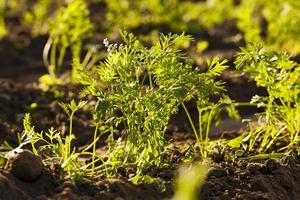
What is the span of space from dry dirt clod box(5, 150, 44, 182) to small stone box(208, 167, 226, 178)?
0.91 m

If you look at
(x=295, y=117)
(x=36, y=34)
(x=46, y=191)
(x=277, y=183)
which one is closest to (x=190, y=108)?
(x=295, y=117)

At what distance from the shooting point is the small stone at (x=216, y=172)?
365cm

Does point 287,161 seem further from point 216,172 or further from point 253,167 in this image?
point 216,172

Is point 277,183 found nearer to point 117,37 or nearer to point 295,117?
point 295,117

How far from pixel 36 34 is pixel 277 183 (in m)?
4.68

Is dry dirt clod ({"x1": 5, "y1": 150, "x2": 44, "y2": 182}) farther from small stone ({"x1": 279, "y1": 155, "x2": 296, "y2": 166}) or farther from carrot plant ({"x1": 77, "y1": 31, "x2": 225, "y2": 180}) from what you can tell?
small stone ({"x1": 279, "y1": 155, "x2": 296, "y2": 166})

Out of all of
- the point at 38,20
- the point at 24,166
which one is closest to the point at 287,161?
the point at 24,166

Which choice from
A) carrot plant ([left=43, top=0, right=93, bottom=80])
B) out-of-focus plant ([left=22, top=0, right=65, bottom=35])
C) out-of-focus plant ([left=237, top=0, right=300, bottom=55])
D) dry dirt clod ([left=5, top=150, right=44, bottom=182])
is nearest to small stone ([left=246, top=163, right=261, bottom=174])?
dry dirt clod ([left=5, top=150, right=44, bottom=182])

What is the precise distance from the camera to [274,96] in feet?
13.3

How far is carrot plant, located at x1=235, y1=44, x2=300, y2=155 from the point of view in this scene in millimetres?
3838

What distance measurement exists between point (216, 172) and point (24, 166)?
101 centimetres

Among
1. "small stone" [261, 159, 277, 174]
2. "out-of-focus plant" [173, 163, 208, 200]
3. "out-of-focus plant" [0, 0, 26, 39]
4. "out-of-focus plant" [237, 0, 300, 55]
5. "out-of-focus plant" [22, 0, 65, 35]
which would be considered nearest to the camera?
"out-of-focus plant" [173, 163, 208, 200]

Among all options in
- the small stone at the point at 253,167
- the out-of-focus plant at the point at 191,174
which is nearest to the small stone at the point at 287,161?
the small stone at the point at 253,167

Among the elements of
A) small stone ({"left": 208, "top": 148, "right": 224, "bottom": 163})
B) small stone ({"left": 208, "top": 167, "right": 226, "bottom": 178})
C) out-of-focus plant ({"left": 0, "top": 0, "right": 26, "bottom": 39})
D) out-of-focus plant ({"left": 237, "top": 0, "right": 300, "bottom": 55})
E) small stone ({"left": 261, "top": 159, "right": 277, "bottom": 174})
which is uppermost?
out-of-focus plant ({"left": 0, "top": 0, "right": 26, "bottom": 39})
